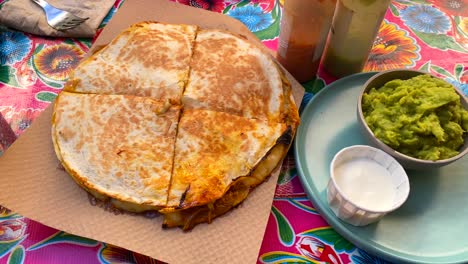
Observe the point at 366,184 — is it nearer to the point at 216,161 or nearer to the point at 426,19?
the point at 216,161

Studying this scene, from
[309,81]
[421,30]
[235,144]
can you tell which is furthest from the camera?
[421,30]

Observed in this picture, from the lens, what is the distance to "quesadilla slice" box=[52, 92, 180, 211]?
1.45 meters

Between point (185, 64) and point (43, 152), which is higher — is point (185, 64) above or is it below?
above

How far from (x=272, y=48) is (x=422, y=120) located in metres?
0.96

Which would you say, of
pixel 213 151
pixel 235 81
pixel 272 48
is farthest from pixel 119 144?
pixel 272 48

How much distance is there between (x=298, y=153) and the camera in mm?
1644

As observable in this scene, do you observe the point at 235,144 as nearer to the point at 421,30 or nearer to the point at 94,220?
the point at 94,220

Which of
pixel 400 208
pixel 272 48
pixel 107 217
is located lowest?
pixel 107 217

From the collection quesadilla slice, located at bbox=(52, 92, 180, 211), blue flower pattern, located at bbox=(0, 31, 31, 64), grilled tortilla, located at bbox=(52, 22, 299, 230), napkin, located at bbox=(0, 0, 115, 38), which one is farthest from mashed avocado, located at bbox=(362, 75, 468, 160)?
blue flower pattern, located at bbox=(0, 31, 31, 64)

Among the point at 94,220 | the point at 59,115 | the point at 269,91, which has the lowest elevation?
the point at 94,220

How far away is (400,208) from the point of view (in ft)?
4.99

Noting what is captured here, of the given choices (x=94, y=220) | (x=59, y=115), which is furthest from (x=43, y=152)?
(x=94, y=220)

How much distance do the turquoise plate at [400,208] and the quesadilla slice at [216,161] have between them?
150 mm

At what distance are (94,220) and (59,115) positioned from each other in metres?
0.48
